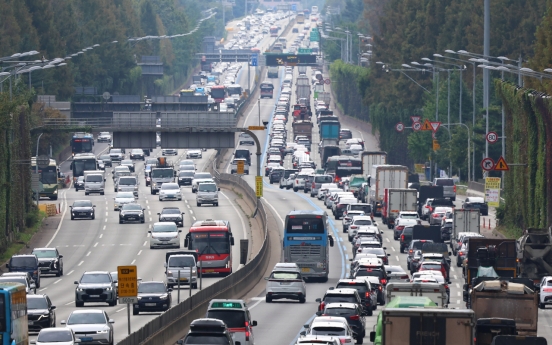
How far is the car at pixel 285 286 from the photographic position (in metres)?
57.1

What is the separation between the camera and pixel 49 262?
68.3 metres

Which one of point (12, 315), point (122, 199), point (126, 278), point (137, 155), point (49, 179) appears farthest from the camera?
point (137, 155)

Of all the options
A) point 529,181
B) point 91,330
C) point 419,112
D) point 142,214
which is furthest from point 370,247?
point 419,112

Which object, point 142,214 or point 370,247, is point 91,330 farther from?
point 142,214

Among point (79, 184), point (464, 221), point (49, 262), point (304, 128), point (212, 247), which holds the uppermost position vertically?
point (304, 128)

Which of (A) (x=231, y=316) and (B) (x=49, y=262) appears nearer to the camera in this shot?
(A) (x=231, y=316)

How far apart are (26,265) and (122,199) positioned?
122ft

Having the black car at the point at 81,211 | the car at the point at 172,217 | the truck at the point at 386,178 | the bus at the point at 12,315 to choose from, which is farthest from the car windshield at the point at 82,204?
the bus at the point at 12,315

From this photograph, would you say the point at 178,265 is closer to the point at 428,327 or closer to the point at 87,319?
the point at 87,319

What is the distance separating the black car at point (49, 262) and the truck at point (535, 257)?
23.5 meters

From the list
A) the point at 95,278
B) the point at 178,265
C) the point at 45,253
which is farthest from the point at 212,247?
the point at 95,278

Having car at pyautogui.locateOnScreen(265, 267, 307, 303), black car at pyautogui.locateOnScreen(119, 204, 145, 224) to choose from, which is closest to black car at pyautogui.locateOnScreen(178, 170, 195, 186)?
black car at pyautogui.locateOnScreen(119, 204, 145, 224)

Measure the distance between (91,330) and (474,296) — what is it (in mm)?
10945

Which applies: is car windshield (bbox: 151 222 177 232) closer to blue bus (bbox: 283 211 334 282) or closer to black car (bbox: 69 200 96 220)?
blue bus (bbox: 283 211 334 282)
